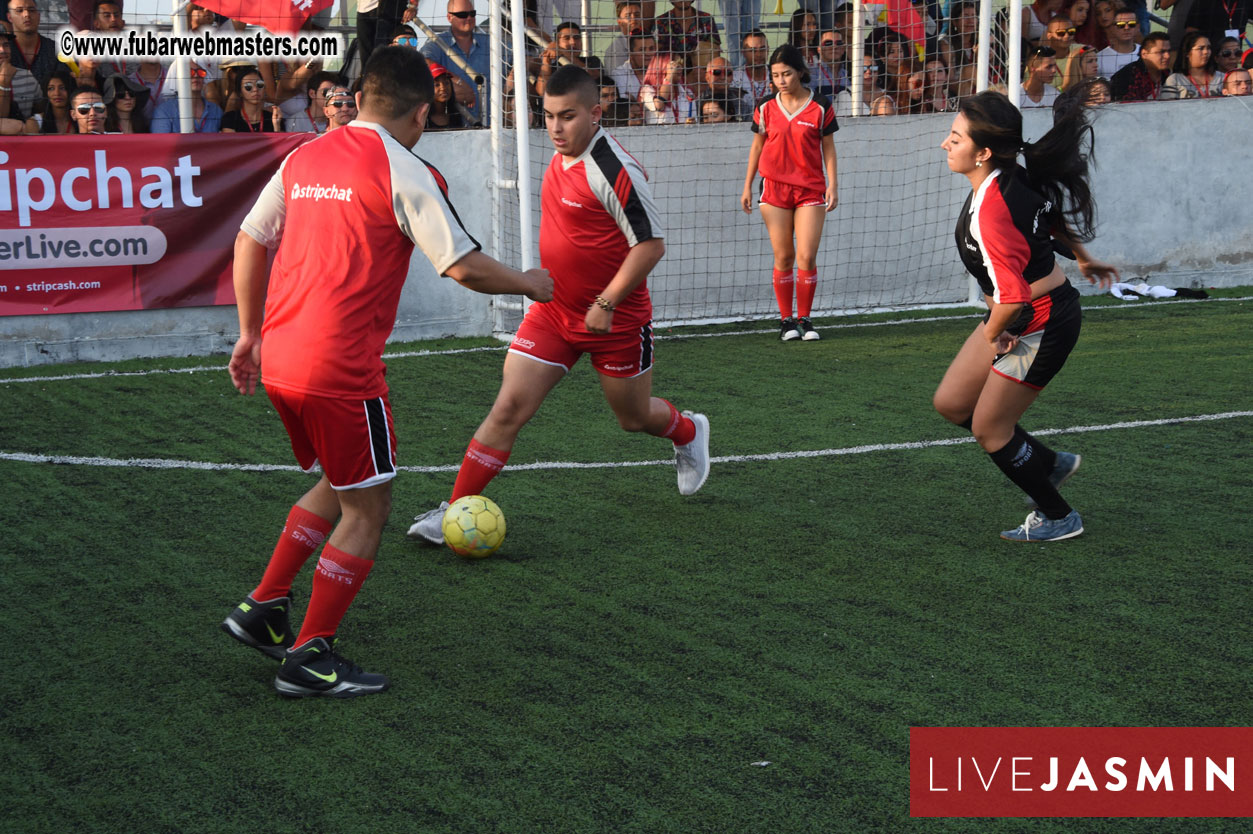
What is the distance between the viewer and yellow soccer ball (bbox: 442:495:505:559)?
5.07 meters

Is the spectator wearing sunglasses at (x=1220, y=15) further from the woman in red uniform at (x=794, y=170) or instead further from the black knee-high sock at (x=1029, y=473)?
the black knee-high sock at (x=1029, y=473)

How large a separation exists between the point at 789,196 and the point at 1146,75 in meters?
4.59

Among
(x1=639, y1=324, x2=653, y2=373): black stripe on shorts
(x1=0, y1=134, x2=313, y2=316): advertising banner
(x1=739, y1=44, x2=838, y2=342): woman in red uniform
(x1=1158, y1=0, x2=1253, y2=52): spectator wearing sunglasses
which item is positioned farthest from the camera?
(x1=1158, y1=0, x2=1253, y2=52): spectator wearing sunglasses

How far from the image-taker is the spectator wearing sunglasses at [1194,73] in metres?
12.5

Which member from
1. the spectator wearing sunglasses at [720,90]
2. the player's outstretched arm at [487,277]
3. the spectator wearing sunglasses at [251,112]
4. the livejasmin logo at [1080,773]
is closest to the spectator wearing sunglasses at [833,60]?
the spectator wearing sunglasses at [720,90]

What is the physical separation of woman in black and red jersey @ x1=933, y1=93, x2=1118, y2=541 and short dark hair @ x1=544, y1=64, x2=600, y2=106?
1.42 metres

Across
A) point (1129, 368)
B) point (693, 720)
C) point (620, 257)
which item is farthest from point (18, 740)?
point (1129, 368)

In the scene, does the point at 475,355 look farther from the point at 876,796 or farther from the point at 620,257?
the point at 876,796

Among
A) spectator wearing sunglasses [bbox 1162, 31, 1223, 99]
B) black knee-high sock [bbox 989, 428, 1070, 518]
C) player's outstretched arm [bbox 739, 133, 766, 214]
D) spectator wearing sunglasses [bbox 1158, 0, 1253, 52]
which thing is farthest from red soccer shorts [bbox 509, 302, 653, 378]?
spectator wearing sunglasses [bbox 1158, 0, 1253, 52]

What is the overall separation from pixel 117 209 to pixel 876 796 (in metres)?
7.96

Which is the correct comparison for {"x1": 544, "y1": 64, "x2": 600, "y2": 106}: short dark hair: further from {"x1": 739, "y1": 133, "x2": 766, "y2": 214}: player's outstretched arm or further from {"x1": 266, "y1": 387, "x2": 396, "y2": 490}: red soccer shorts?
{"x1": 739, "y1": 133, "x2": 766, "y2": 214}: player's outstretched arm

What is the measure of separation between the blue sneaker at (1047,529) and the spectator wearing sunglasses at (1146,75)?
27.5 ft

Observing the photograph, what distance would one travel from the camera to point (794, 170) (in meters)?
10.1

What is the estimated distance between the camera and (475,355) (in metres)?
9.87
